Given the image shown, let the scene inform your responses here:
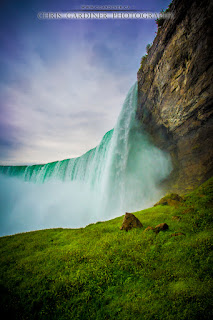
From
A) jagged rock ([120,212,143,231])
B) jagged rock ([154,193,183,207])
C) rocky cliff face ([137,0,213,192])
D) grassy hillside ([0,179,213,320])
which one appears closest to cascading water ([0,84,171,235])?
rocky cliff face ([137,0,213,192])

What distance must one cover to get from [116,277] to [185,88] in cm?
1390

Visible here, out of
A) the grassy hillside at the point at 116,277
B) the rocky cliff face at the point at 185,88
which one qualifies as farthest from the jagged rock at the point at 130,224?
the rocky cliff face at the point at 185,88

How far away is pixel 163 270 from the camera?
11.0ft

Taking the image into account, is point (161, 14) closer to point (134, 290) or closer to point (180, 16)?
point (180, 16)

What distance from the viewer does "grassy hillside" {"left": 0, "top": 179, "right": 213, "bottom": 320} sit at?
8.27ft

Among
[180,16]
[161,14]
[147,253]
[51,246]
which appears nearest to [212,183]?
[147,253]

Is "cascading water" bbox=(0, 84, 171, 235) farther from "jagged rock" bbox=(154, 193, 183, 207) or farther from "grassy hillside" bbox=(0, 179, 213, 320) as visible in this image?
"grassy hillside" bbox=(0, 179, 213, 320)

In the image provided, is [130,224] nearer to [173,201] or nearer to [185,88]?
[173,201]

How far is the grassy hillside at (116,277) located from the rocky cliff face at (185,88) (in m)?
7.32

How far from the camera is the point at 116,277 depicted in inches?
134

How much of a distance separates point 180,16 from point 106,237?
A: 16.8 metres

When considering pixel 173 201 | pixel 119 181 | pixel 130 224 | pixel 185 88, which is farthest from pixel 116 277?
pixel 119 181

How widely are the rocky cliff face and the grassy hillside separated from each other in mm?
7317

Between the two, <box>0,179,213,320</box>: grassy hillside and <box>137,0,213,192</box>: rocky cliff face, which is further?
<box>137,0,213,192</box>: rocky cliff face
